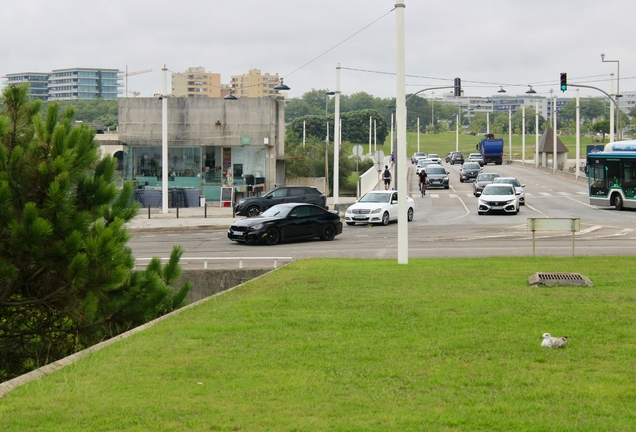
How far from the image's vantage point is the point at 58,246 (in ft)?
35.7

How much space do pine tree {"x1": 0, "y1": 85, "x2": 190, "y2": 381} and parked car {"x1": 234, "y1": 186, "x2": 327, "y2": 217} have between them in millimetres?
25761

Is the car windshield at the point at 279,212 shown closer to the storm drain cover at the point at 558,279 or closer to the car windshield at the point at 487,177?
the storm drain cover at the point at 558,279

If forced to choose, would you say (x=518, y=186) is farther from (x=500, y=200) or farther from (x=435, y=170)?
(x=435, y=170)

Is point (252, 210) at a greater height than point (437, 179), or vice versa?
point (437, 179)

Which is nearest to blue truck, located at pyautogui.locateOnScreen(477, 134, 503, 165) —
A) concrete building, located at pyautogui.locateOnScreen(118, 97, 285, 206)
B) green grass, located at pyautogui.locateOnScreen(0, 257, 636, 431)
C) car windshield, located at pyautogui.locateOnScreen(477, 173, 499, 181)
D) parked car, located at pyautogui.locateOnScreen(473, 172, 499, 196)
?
car windshield, located at pyautogui.locateOnScreen(477, 173, 499, 181)

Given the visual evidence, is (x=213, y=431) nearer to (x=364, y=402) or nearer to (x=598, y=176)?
(x=364, y=402)

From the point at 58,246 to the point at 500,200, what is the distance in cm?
3215

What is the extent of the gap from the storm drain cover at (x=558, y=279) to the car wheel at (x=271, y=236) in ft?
47.3

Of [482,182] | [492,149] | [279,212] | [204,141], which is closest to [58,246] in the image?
[279,212]

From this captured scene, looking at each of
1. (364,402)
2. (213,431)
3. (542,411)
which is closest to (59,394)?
(213,431)

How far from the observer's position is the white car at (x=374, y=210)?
3609 centimetres

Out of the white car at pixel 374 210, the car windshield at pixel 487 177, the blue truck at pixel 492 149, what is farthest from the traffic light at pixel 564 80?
the blue truck at pixel 492 149

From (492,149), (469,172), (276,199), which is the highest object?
(492,149)

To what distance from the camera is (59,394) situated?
7.20 m
